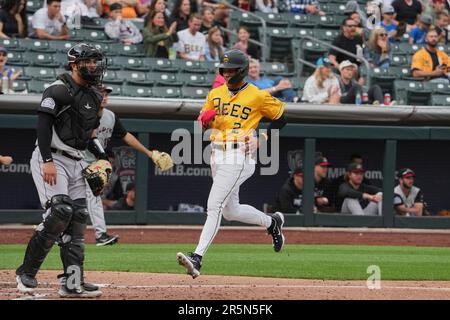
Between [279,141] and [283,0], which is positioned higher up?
[283,0]

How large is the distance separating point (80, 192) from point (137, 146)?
5.64ft

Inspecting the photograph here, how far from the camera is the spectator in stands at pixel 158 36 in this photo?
13992 mm

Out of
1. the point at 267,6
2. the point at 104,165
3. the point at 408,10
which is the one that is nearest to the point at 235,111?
the point at 104,165

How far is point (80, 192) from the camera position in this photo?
6.91m

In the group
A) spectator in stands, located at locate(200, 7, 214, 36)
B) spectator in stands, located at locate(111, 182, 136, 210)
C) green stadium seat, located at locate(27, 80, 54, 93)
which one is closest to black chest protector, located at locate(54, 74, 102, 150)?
green stadium seat, located at locate(27, 80, 54, 93)

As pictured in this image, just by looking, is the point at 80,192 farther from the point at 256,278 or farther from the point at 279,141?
the point at 279,141

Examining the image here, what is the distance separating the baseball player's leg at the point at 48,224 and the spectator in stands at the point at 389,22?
402 inches

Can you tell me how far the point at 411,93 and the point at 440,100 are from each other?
0.50 meters

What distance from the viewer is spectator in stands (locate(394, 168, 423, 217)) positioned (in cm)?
1383

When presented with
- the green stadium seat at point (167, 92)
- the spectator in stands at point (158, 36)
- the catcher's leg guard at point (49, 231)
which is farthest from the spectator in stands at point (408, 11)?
the catcher's leg guard at point (49, 231)

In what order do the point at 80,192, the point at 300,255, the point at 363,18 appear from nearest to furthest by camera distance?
the point at 80,192, the point at 300,255, the point at 363,18

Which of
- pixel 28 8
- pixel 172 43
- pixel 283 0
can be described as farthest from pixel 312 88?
pixel 28 8

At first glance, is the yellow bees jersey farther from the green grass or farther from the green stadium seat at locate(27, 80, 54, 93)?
the green stadium seat at locate(27, 80, 54, 93)

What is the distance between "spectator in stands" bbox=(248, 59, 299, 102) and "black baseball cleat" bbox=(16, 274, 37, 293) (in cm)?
711
